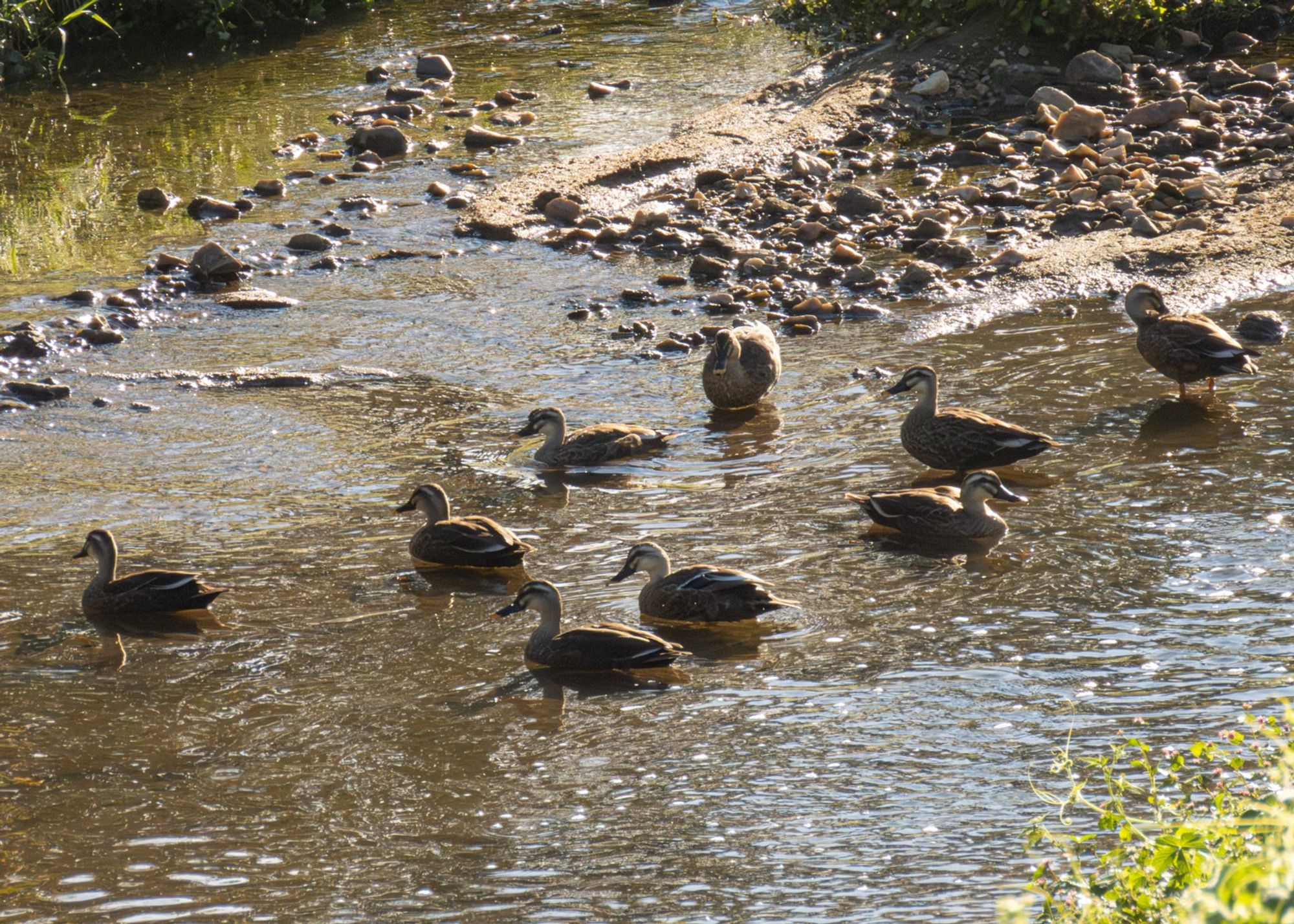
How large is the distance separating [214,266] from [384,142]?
420 centimetres

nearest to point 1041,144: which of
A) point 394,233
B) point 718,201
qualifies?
point 718,201

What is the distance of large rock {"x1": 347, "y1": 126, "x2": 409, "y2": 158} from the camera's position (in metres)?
17.3

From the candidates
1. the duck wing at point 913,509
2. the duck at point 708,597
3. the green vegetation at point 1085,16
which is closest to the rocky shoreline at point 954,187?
the green vegetation at point 1085,16

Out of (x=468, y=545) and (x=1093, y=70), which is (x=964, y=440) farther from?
(x=1093, y=70)

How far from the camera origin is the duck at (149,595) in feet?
25.9

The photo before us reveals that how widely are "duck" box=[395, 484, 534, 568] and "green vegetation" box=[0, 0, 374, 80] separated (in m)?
14.9

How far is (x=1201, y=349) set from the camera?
32.7 feet

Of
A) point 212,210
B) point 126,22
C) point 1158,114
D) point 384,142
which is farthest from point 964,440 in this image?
point 126,22

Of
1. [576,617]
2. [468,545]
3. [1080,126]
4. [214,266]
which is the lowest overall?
[576,617]

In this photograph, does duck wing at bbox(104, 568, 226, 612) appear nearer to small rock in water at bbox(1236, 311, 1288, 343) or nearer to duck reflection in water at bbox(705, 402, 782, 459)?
duck reflection in water at bbox(705, 402, 782, 459)

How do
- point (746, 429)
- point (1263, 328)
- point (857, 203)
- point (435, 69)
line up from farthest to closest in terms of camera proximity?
point (435, 69)
point (857, 203)
point (1263, 328)
point (746, 429)

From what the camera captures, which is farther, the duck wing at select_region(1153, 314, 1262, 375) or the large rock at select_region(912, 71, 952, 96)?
the large rock at select_region(912, 71, 952, 96)

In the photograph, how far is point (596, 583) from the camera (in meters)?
8.14

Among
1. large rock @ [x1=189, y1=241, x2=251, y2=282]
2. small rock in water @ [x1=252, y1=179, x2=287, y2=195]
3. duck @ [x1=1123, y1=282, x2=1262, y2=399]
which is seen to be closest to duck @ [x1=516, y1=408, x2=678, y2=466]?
duck @ [x1=1123, y1=282, x2=1262, y2=399]
